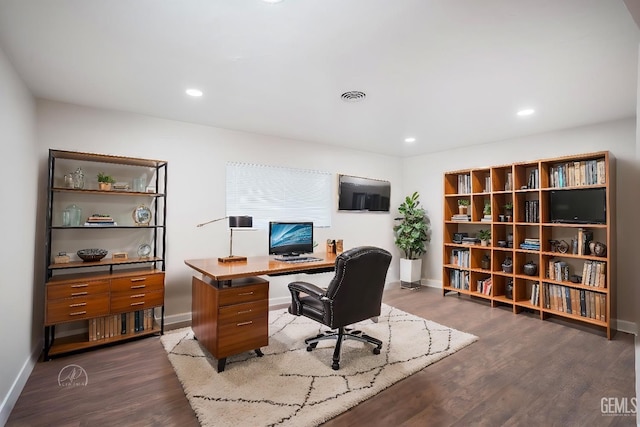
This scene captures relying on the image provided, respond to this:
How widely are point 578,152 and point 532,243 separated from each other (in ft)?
4.13

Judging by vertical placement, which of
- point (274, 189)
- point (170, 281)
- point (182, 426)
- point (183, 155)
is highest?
point (183, 155)

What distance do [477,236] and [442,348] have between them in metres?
2.46

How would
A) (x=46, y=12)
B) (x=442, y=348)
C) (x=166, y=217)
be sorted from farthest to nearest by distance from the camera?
(x=166, y=217)
(x=442, y=348)
(x=46, y=12)

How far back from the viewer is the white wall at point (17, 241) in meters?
1.98

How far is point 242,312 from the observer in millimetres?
2564

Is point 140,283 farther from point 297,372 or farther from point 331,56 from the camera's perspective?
point 331,56

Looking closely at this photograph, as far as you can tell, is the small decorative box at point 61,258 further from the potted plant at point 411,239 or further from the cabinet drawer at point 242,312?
the potted plant at point 411,239

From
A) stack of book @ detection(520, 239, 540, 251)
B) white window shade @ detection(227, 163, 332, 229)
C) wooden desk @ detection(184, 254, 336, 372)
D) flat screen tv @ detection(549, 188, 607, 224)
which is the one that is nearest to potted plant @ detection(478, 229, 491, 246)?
stack of book @ detection(520, 239, 540, 251)

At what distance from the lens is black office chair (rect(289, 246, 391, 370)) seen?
2475mm

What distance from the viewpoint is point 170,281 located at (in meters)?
3.58

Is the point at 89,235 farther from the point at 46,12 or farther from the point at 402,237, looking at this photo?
the point at 402,237

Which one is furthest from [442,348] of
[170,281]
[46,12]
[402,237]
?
[46,12]

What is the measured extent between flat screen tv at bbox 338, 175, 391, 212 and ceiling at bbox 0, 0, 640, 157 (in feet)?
5.87

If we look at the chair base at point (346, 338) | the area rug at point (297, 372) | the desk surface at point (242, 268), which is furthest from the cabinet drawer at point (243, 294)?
the chair base at point (346, 338)
